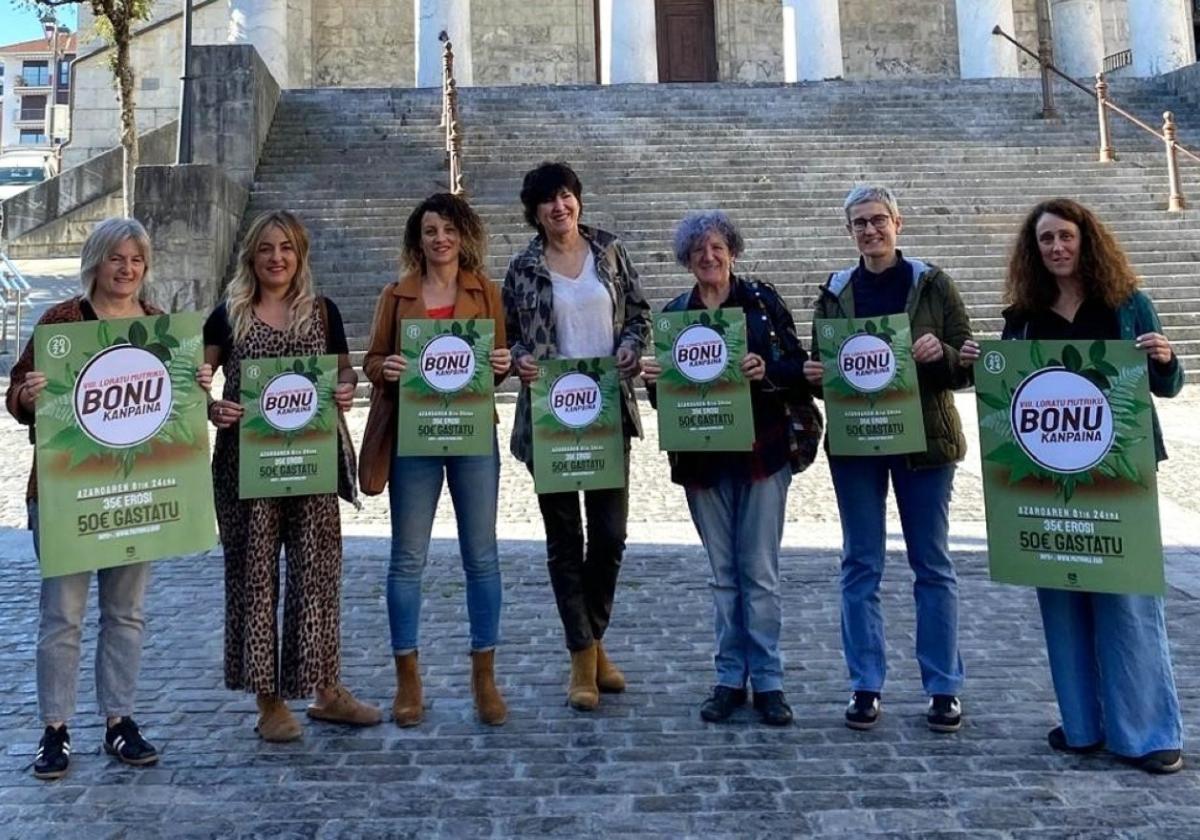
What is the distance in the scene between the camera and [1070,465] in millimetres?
3150

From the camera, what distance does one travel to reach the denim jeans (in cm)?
330

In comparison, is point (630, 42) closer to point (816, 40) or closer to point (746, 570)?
point (816, 40)

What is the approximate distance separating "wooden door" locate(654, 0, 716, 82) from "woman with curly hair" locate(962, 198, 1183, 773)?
25774mm

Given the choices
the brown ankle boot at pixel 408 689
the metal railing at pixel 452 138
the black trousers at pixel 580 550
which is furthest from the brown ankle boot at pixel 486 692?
the metal railing at pixel 452 138

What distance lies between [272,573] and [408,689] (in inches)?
28.0

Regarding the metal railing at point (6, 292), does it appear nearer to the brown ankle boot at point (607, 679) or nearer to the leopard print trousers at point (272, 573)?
the leopard print trousers at point (272, 573)

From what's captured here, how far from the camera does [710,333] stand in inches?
144

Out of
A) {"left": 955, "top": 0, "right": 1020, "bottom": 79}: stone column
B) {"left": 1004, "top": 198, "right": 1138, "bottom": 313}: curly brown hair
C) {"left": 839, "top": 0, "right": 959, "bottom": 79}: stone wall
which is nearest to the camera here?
{"left": 1004, "top": 198, "right": 1138, "bottom": 313}: curly brown hair

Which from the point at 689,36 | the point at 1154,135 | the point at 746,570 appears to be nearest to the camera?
the point at 746,570

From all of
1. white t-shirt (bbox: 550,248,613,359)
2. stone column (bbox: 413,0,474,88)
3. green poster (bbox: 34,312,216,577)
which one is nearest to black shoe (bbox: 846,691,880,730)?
white t-shirt (bbox: 550,248,613,359)

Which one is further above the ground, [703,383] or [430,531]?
[703,383]

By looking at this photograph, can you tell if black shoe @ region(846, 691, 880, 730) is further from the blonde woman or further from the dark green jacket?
the blonde woman

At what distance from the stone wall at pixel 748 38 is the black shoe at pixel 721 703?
25.8 meters

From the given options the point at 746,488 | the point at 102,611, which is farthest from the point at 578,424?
the point at 102,611
